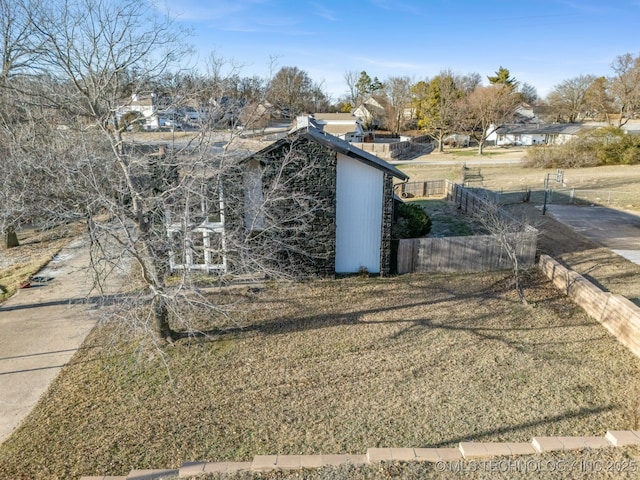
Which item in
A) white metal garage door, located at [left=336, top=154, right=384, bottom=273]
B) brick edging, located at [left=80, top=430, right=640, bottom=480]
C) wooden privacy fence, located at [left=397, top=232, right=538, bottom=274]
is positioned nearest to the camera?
brick edging, located at [left=80, top=430, right=640, bottom=480]

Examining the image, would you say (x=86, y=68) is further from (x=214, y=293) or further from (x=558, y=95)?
(x=558, y=95)

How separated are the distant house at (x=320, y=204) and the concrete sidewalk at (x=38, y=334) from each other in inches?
170

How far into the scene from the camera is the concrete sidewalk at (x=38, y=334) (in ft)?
23.9

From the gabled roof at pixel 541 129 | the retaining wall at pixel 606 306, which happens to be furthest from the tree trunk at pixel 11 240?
the gabled roof at pixel 541 129

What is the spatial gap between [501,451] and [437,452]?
2.61 ft

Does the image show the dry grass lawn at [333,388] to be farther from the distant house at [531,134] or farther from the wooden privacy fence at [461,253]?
the distant house at [531,134]

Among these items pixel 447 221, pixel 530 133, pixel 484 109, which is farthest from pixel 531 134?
pixel 447 221

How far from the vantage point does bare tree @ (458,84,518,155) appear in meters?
47.7

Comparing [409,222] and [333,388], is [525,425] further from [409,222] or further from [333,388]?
[409,222]

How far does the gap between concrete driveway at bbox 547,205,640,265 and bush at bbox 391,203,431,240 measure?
6031 mm

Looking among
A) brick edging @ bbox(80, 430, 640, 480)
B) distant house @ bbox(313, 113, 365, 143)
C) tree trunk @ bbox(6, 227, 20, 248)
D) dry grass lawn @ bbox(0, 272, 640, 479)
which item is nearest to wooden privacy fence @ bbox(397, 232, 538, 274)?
dry grass lawn @ bbox(0, 272, 640, 479)

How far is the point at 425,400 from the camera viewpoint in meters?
6.82

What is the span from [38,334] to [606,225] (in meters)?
19.5

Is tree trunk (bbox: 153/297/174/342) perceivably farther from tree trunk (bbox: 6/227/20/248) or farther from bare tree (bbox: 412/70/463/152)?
bare tree (bbox: 412/70/463/152)
